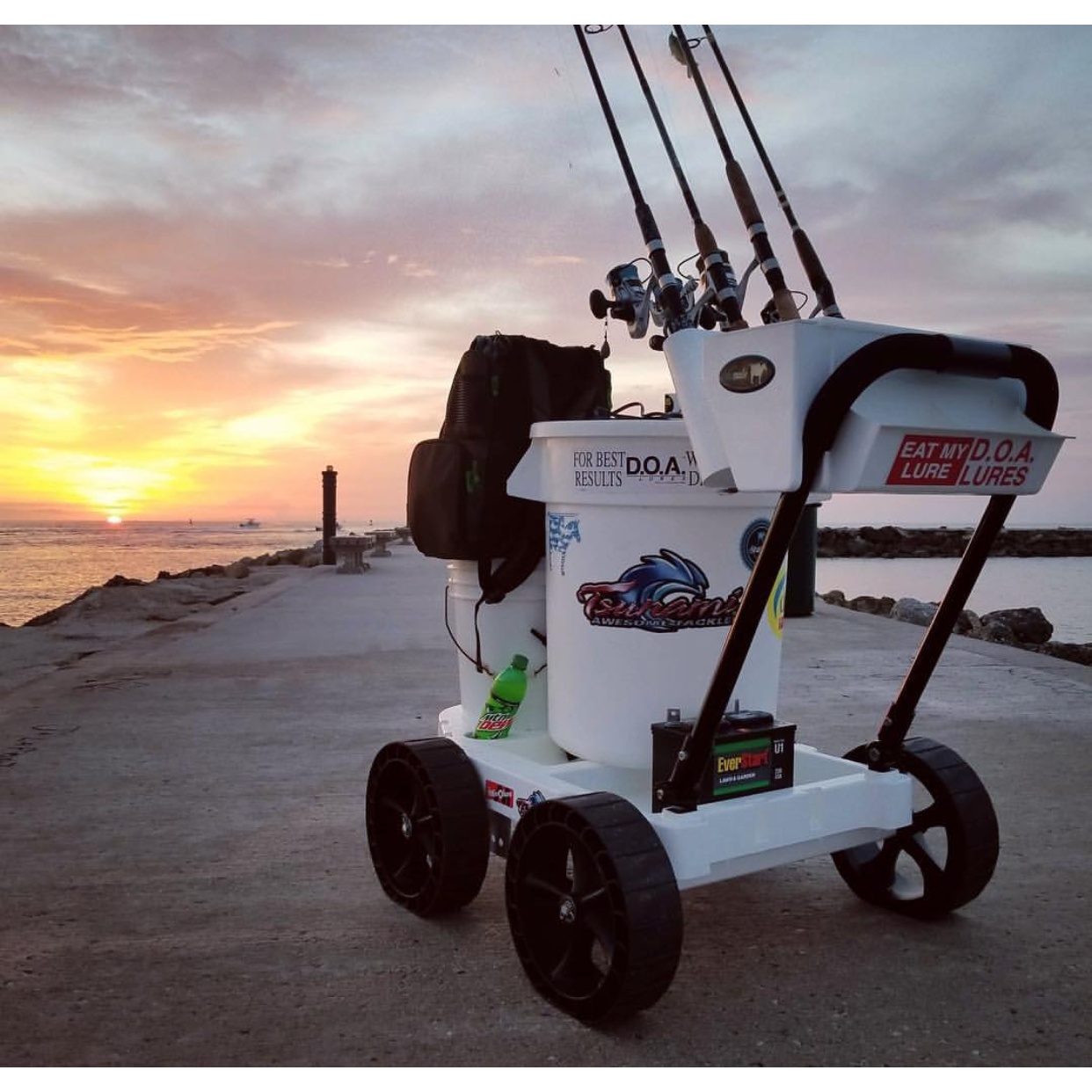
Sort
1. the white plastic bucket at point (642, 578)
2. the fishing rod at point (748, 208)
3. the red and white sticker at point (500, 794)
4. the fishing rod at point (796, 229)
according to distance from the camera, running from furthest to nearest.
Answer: the fishing rod at point (796, 229), the red and white sticker at point (500, 794), the white plastic bucket at point (642, 578), the fishing rod at point (748, 208)

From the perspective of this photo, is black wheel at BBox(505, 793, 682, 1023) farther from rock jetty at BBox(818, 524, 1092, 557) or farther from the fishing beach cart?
rock jetty at BBox(818, 524, 1092, 557)

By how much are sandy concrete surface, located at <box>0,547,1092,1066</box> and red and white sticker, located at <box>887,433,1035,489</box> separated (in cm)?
115

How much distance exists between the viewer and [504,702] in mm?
3135

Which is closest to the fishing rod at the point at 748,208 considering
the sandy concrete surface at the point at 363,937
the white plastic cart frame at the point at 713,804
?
the white plastic cart frame at the point at 713,804

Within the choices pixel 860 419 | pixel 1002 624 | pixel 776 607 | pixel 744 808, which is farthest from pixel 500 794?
pixel 1002 624

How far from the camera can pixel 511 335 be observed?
3154 mm

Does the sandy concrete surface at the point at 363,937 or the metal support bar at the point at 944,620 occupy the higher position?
the metal support bar at the point at 944,620

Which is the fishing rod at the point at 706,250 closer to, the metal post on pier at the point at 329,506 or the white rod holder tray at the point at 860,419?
the white rod holder tray at the point at 860,419

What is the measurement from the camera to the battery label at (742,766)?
2.47m

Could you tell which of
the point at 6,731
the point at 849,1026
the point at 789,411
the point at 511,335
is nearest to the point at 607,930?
the point at 849,1026

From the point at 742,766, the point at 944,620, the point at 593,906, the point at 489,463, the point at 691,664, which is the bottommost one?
the point at 593,906

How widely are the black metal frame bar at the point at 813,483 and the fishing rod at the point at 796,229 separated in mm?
518

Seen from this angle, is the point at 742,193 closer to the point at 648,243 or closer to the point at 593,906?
the point at 648,243

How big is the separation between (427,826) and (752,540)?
1.15 m
